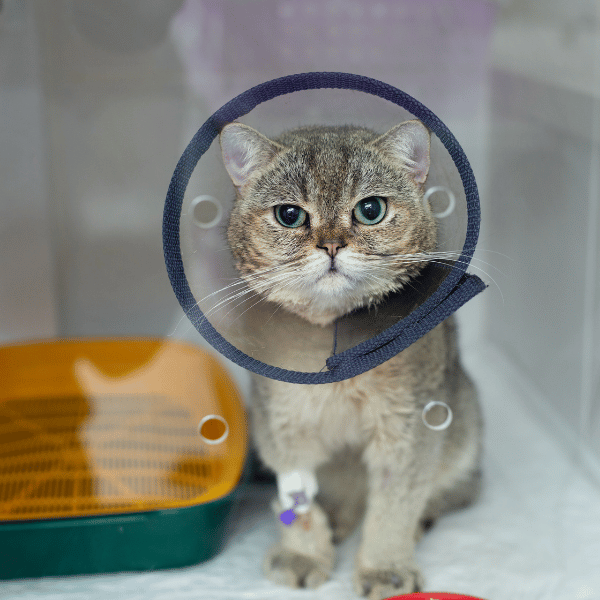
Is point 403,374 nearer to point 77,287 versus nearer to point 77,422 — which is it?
point 77,422

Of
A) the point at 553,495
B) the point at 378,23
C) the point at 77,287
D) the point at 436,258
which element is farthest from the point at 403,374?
the point at 77,287

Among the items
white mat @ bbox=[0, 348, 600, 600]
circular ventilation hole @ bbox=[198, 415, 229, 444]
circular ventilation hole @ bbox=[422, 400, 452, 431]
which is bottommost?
white mat @ bbox=[0, 348, 600, 600]

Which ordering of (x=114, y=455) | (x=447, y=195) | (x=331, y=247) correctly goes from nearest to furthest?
(x=331, y=247)
(x=447, y=195)
(x=114, y=455)

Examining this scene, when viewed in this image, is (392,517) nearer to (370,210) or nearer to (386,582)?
(386,582)

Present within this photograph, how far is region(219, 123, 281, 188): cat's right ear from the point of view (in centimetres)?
90

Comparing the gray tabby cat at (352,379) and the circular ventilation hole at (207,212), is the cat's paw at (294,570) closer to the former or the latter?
the gray tabby cat at (352,379)

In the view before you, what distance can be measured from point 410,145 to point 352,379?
362mm

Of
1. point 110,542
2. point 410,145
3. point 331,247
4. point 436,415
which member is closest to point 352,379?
point 436,415

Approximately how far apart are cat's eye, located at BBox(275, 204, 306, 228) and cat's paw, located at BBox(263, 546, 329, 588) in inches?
22.4

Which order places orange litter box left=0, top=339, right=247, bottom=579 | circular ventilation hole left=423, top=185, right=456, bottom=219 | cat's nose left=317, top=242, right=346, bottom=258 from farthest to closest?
orange litter box left=0, top=339, right=247, bottom=579 → circular ventilation hole left=423, top=185, right=456, bottom=219 → cat's nose left=317, top=242, right=346, bottom=258

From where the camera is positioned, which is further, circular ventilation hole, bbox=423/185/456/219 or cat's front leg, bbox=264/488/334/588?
cat's front leg, bbox=264/488/334/588

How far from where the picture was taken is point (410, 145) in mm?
904

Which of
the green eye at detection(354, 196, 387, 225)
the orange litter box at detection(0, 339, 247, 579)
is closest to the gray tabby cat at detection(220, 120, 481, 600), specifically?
the green eye at detection(354, 196, 387, 225)

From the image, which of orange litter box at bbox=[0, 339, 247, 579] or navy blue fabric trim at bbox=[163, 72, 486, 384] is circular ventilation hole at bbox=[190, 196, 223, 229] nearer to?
navy blue fabric trim at bbox=[163, 72, 486, 384]
